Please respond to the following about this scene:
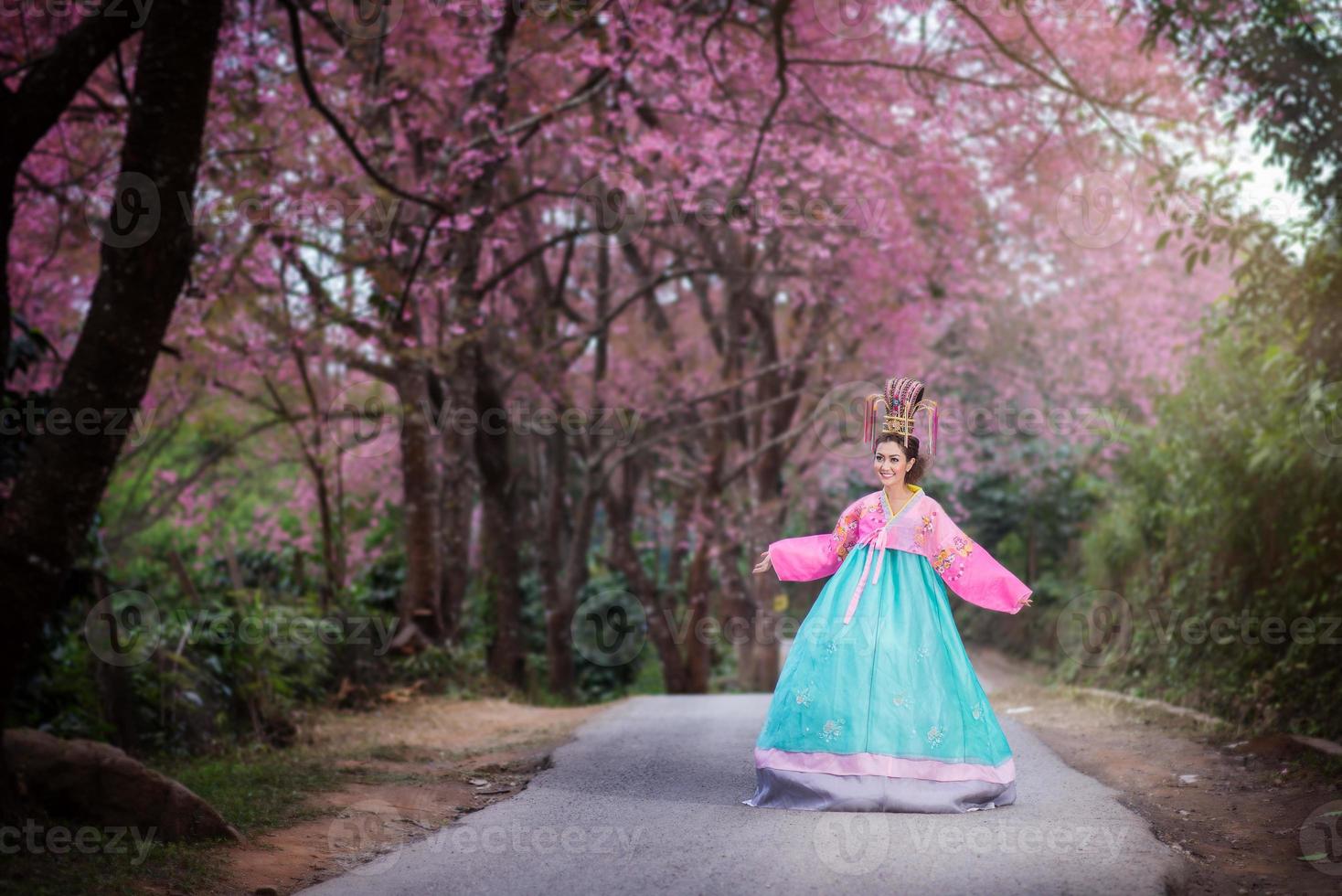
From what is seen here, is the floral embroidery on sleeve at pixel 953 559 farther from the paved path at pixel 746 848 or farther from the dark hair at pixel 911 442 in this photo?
the paved path at pixel 746 848

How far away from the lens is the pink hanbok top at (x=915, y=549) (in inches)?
228

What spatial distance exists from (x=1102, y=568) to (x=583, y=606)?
377 inches

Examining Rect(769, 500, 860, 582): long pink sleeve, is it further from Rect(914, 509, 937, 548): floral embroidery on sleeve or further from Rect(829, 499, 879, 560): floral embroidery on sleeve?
Rect(914, 509, 937, 548): floral embroidery on sleeve

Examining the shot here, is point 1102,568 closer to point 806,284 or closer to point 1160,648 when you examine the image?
point 1160,648

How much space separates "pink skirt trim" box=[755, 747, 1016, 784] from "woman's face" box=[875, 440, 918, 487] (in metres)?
1.39

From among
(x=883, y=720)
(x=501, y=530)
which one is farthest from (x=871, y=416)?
(x=501, y=530)

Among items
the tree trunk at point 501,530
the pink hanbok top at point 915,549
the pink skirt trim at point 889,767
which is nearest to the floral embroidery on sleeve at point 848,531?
the pink hanbok top at point 915,549

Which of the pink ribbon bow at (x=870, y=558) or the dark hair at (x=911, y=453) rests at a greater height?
the dark hair at (x=911, y=453)

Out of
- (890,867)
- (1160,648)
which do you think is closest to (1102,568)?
(1160,648)

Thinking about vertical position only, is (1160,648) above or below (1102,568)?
below

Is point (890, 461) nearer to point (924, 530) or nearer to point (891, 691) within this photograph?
point (924, 530)

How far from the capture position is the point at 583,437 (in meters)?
19.0

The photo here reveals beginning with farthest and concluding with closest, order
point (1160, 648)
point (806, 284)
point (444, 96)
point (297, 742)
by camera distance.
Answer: point (806, 284) → point (444, 96) → point (1160, 648) → point (297, 742)

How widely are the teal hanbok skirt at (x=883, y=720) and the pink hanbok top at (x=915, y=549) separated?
169 mm
